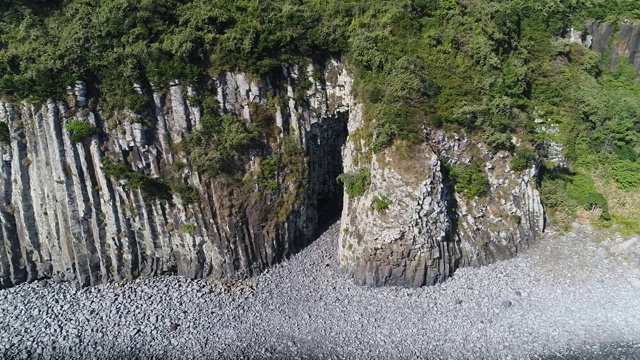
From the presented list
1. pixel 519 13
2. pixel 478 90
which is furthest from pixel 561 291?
pixel 519 13

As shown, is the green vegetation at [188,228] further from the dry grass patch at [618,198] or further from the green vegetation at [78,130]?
the dry grass patch at [618,198]

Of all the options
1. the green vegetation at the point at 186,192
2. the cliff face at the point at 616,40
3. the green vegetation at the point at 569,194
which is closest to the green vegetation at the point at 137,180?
the green vegetation at the point at 186,192

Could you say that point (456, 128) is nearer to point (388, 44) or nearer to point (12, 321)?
point (388, 44)

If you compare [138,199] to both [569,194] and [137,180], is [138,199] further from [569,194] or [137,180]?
[569,194]

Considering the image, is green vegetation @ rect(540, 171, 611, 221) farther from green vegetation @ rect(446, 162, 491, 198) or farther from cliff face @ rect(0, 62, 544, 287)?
green vegetation @ rect(446, 162, 491, 198)

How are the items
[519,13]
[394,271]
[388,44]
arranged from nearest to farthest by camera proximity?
[394,271] < [388,44] < [519,13]

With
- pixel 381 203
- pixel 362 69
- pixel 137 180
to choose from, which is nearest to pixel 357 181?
pixel 381 203

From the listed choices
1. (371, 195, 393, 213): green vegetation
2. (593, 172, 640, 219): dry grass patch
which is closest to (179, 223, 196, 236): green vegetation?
(371, 195, 393, 213): green vegetation
